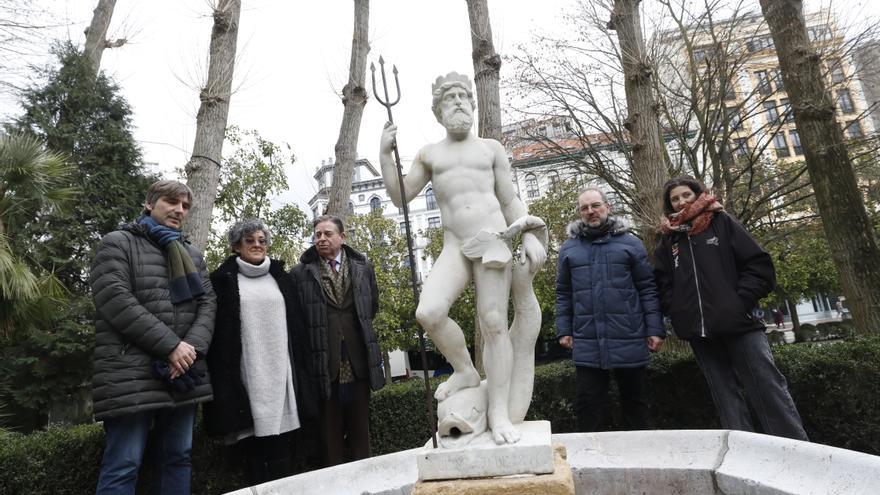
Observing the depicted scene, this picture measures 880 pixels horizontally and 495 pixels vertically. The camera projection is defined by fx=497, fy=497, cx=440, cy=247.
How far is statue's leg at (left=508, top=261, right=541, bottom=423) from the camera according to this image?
2.69m

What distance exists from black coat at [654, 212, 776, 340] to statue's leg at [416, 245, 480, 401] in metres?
1.48

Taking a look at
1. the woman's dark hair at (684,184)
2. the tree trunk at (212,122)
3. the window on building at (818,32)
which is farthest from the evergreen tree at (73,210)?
the window on building at (818,32)

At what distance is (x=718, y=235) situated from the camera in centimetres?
321

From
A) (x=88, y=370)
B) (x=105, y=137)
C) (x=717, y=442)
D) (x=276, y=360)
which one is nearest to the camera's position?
(x=717, y=442)

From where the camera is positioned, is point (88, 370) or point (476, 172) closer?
point (476, 172)

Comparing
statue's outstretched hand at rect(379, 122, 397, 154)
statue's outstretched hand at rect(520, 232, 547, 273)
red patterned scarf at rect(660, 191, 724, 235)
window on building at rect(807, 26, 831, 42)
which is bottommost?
statue's outstretched hand at rect(520, 232, 547, 273)

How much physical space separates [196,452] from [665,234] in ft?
11.7

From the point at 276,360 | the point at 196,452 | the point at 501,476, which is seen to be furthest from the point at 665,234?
the point at 196,452

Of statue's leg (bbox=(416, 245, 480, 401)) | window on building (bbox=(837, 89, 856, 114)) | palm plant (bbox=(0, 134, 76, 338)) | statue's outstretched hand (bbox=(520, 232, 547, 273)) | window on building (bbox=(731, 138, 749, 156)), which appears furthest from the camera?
window on building (bbox=(731, 138, 749, 156))

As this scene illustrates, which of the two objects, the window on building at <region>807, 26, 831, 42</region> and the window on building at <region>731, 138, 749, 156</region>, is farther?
the window on building at <region>731, 138, 749, 156</region>

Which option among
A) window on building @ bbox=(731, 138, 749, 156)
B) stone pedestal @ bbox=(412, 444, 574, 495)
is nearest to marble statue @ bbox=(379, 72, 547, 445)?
stone pedestal @ bbox=(412, 444, 574, 495)

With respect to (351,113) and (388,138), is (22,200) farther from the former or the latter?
(388,138)

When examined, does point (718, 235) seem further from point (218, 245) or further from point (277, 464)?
point (218, 245)

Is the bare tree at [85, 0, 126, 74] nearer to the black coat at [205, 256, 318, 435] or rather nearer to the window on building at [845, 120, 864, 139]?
the black coat at [205, 256, 318, 435]
